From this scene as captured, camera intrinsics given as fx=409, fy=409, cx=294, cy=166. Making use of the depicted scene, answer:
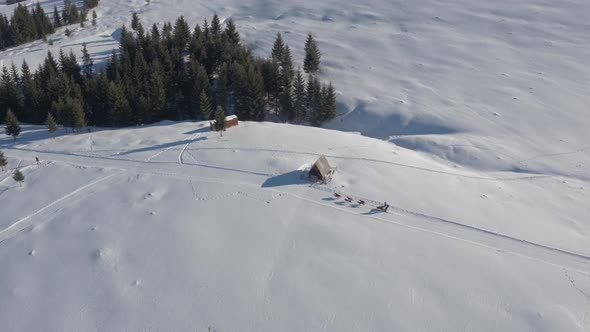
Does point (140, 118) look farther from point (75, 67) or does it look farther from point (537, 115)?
point (537, 115)

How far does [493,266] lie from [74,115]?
37.7 metres

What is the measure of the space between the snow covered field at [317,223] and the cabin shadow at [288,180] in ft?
0.68

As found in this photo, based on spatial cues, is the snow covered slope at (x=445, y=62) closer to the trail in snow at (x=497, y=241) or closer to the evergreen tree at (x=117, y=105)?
the trail in snow at (x=497, y=241)

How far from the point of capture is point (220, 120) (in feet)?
123

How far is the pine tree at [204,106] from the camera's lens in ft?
143

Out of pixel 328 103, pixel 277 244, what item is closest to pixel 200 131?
pixel 328 103

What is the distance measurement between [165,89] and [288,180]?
24594 mm

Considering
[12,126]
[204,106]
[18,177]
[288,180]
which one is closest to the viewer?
[18,177]

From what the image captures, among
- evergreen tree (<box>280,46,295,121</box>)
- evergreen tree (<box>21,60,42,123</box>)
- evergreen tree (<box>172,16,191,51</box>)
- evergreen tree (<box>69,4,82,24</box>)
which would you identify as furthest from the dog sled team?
evergreen tree (<box>69,4,82,24</box>)

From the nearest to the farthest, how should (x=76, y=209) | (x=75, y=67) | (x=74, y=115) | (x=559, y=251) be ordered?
(x=559, y=251) < (x=76, y=209) < (x=74, y=115) < (x=75, y=67)

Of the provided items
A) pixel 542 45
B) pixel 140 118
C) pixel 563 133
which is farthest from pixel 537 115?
pixel 140 118

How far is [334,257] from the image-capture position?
23.0m

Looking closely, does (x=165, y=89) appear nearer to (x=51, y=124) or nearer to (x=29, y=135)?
(x=51, y=124)

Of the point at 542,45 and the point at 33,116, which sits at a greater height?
the point at 542,45
